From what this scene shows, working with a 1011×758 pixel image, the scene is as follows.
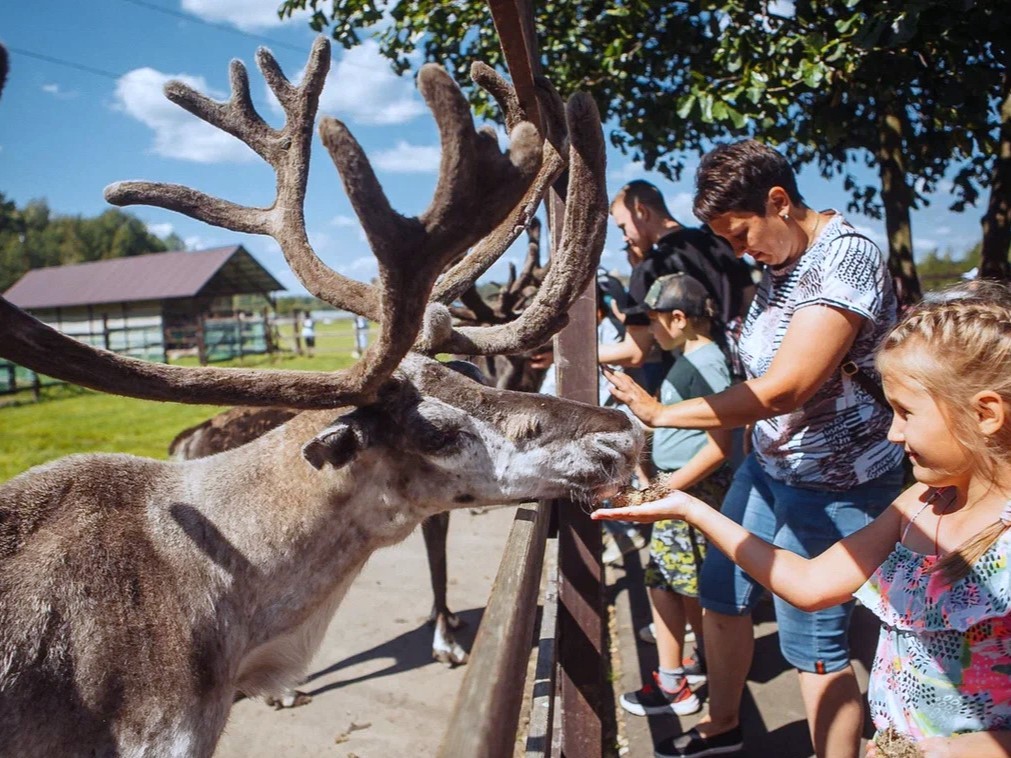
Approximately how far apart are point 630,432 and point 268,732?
112 inches

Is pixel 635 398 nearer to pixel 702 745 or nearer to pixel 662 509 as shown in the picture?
pixel 662 509

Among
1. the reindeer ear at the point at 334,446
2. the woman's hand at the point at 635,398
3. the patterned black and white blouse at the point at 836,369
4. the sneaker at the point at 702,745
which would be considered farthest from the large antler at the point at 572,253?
the sneaker at the point at 702,745

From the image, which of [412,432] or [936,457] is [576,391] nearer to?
[412,432]

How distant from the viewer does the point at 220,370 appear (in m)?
2.40

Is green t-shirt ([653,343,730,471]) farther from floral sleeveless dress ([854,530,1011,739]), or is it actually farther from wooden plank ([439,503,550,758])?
wooden plank ([439,503,550,758])

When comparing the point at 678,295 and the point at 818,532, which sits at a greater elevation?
the point at 678,295

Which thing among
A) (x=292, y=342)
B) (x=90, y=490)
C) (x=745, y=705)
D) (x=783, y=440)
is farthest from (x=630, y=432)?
(x=292, y=342)

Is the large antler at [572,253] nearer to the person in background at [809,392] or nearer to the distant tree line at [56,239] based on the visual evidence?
the person in background at [809,392]

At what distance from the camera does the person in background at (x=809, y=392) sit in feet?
7.77

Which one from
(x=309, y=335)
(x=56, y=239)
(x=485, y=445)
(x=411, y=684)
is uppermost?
(x=56, y=239)

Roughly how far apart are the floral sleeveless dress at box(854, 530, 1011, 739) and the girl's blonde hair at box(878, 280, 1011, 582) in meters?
0.05

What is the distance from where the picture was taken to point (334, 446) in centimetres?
243

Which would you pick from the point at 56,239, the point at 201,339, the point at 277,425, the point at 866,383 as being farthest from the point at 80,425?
the point at 56,239

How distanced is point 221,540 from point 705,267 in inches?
112
